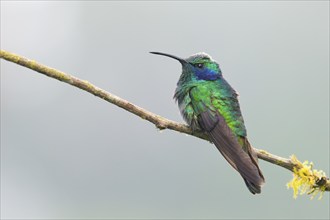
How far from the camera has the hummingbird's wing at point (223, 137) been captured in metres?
6.31

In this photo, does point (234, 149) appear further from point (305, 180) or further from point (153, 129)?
point (153, 129)

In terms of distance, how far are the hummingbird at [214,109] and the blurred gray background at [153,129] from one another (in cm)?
4601

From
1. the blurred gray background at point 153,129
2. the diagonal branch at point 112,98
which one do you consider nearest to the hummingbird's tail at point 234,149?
the diagonal branch at point 112,98

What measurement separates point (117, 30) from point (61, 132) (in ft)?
220

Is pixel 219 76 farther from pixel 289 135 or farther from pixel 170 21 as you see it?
pixel 170 21

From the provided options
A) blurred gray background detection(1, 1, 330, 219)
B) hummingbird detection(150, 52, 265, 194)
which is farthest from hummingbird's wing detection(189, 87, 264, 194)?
blurred gray background detection(1, 1, 330, 219)

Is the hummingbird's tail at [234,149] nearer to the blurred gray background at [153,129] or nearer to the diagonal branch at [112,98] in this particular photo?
the diagonal branch at [112,98]

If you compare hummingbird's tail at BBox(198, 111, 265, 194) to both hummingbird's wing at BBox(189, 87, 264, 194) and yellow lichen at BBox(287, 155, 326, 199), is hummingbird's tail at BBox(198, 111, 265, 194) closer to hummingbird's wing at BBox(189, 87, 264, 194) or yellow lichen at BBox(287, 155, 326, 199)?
hummingbird's wing at BBox(189, 87, 264, 194)

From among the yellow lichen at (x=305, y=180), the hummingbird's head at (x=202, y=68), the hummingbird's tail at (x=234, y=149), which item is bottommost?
the yellow lichen at (x=305, y=180)

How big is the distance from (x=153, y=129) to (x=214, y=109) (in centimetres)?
6526

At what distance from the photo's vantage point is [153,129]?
238 ft

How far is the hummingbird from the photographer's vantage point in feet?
22.1

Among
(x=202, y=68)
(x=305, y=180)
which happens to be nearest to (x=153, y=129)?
(x=202, y=68)

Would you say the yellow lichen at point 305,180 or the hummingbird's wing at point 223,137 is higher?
the hummingbird's wing at point 223,137
